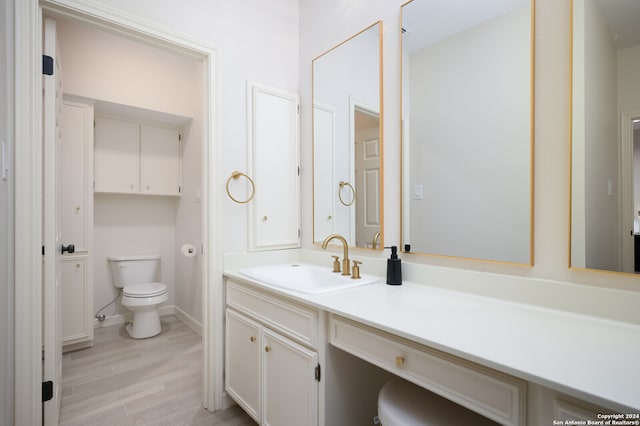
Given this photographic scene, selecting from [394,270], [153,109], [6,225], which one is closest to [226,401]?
[394,270]

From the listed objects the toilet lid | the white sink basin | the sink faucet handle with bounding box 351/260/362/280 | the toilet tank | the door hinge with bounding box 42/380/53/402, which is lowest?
the door hinge with bounding box 42/380/53/402

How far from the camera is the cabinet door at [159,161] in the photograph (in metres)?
3.29

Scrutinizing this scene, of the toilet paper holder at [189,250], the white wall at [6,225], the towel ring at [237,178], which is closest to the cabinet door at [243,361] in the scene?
the towel ring at [237,178]

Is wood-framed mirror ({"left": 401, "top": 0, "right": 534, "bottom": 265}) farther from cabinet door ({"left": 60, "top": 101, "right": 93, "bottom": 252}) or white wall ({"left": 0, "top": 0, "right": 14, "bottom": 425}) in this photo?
cabinet door ({"left": 60, "top": 101, "right": 93, "bottom": 252})

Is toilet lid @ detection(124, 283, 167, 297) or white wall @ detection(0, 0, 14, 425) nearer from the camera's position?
white wall @ detection(0, 0, 14, 425)

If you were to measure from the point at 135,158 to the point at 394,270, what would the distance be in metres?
3.02

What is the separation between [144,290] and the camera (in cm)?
286

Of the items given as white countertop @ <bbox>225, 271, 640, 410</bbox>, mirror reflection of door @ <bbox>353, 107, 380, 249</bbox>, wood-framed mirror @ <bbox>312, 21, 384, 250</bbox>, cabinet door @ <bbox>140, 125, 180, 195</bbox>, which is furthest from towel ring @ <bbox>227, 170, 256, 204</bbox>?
cabinet door @ <bbox>140, 125, 180, 195</bbox>

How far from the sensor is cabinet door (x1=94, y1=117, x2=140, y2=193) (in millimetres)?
3059

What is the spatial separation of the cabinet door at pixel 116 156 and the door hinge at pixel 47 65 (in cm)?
183

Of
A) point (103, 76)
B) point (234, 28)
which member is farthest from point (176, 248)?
point (234, 28)

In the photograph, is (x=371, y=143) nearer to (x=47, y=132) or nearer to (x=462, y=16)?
(x=462, y=16)

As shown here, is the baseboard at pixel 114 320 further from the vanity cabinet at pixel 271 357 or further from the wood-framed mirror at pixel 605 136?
the wood-framed mirror at pixel 605 136

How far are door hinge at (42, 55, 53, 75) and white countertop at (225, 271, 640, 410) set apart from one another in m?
1.51
